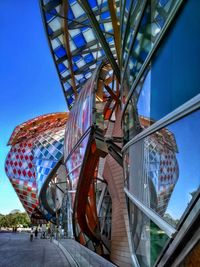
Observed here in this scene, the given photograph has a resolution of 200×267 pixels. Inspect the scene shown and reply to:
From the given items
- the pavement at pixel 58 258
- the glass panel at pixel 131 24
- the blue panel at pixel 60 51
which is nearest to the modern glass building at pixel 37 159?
the blue panel at pixel 60 51

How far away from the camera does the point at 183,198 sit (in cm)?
290

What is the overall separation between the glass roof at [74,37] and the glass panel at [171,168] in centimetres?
1105

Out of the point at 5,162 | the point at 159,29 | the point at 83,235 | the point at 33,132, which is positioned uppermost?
the point at 33,132

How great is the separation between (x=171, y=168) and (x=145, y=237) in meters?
1.48

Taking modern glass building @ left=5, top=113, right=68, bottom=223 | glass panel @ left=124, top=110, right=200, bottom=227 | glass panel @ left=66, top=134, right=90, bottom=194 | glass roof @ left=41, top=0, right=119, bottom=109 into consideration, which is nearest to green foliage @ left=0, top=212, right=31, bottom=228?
modern glass building @ left=5, top=113, right=68, bottom=223

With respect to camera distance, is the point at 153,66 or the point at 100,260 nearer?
the point at 153,66

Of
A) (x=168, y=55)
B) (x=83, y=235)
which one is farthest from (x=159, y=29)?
(x=83, y=235)

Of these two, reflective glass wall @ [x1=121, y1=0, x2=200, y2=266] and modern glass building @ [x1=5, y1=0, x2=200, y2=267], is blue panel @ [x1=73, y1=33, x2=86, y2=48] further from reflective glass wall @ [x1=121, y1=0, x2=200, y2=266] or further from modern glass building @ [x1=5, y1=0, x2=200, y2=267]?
reflective glass wall @ [x1=121, y1=0, x2=200, y2=266]

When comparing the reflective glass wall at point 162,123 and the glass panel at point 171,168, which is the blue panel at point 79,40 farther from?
the glass panel at point 171,168

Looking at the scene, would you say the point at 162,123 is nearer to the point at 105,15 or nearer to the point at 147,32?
the point at 147,32

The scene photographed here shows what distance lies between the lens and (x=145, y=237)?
4.33 meters

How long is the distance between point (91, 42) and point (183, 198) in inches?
790

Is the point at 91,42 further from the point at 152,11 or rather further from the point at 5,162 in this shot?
the point at 5,162

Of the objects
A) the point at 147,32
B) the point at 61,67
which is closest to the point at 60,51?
the point at 61,67
